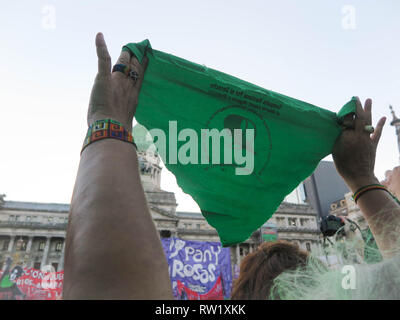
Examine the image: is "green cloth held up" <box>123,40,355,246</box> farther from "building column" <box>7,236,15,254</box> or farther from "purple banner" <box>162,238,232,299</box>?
"building column" <box>7,236,15,254</box>

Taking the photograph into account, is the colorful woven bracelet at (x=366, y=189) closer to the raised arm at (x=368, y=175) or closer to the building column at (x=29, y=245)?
the raised arm at (x=368, y=175)

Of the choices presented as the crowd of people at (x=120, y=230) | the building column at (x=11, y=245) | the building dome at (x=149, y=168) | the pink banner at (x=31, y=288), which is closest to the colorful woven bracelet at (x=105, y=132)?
the crowd of people at (x=120, y=230)

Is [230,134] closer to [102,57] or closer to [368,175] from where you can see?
[368,175]

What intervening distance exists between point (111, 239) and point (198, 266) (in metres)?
16.2

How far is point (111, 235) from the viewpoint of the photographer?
567 mm

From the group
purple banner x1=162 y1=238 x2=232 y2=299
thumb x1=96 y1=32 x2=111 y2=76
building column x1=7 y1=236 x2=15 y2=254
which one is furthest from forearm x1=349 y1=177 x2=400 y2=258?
building column x1=7 y1=236 x2=15 y2=254

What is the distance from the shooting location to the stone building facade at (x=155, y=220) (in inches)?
1373

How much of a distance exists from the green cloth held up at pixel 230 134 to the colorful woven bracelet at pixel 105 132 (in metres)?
1.33

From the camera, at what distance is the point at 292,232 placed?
3894 cm

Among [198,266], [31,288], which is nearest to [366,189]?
[198,266]

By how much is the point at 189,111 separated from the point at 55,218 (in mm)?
42658
